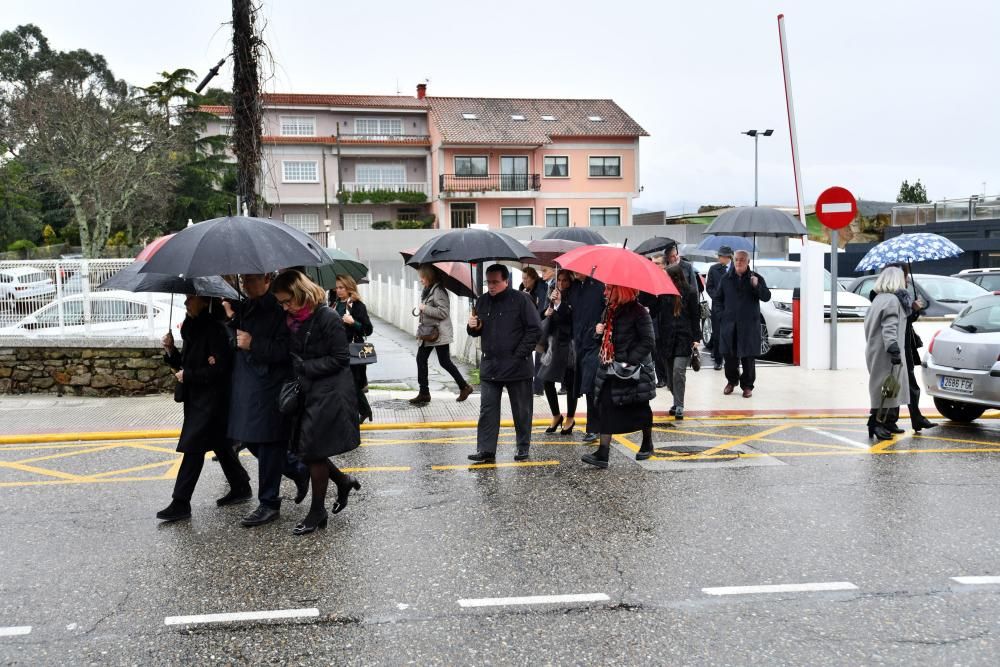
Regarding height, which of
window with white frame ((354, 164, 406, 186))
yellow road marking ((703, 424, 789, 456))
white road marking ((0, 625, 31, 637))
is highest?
window with white frame ((354, 164, 406, 186))

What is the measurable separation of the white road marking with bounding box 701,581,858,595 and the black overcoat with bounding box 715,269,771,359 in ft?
21.9

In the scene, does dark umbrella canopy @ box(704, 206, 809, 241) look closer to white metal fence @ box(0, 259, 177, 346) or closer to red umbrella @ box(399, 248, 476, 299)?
red umbrella @ box(399, 248, 476, 299)

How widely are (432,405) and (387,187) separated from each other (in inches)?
1731

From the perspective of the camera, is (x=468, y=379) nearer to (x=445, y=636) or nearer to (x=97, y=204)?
(x=445, y=636)

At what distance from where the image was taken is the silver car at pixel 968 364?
9016mm

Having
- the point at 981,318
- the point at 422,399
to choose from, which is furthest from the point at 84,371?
the point at 981,318

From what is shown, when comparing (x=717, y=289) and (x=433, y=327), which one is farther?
(x=717, y=289)

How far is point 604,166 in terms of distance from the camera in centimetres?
5294

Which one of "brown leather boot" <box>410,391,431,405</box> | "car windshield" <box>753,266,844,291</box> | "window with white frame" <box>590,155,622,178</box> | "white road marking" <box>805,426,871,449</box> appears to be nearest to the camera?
"white road marking" <box>805,426,871,449</box>

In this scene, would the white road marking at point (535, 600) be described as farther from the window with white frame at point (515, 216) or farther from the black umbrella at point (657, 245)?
the window with white frame at point (515, 216)

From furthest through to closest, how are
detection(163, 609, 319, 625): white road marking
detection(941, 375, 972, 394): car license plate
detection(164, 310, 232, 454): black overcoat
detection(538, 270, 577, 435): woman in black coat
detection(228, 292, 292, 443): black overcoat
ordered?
detection(941, 375, 972, 394): car license plate
detection(538, 270, 577, 435): woman in black coat
detection(164, 310, 232, 454): black overcoat
detection(228, 292, 292, 443): black overcoat
detection(163, 609, 319, 625): white road marking

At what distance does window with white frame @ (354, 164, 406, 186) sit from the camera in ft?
176

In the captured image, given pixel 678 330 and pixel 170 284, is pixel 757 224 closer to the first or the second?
pixel 678 330

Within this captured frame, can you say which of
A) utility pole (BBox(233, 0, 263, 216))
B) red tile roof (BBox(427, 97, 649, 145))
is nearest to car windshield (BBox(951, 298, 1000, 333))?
utility pole (BBox(233, 0, 263, 216))
